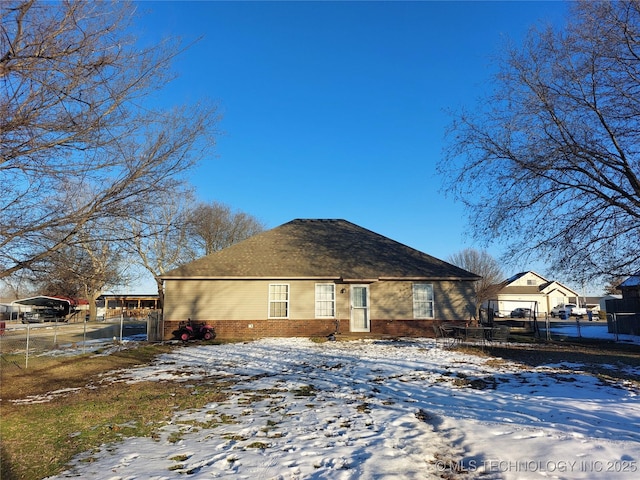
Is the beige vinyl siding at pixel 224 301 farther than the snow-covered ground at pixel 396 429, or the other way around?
the beige vinyl siding at pixel 224 301

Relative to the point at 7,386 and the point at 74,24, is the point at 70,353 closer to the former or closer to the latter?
the point at 7,386

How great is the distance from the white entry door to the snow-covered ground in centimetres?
904

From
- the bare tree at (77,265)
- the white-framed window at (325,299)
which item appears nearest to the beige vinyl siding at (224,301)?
the white-framed window at (325,299)

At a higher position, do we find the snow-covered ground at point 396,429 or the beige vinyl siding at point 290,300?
the beige vinyl siding at point 290,300

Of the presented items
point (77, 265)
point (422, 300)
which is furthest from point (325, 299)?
point (77, 265)

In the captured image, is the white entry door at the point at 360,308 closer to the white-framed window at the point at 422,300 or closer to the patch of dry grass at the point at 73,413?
the white-framed window at the point at 422,300

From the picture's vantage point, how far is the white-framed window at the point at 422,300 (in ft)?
64.2

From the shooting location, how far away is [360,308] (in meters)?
19.5

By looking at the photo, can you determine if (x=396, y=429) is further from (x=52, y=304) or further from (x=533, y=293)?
(x=533, y=293)

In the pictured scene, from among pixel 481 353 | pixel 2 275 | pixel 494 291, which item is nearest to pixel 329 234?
pixel 481 353

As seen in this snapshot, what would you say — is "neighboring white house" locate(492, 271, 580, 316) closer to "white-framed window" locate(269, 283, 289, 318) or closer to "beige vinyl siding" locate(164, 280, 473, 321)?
"beige vinyl siding" locate(164, 280, 473, 321)

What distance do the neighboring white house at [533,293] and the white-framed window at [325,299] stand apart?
3915cm

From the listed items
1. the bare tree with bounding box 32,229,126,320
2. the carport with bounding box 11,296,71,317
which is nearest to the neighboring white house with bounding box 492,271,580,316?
the carport with bounding box 11,296,71,317

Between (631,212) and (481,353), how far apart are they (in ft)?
19.4
